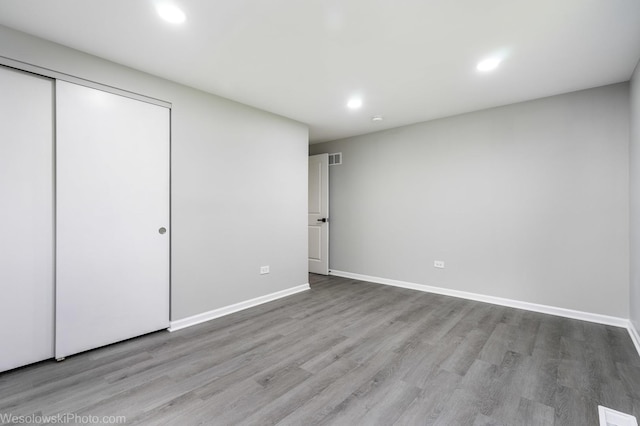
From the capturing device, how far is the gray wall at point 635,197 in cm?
253

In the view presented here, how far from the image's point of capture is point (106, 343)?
2559 millimetres

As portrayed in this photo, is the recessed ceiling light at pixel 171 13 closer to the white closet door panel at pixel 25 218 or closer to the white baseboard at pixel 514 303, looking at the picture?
the white closet door panel at pixel 25 218

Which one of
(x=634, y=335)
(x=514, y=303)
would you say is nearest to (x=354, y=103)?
(x=514, y=303)

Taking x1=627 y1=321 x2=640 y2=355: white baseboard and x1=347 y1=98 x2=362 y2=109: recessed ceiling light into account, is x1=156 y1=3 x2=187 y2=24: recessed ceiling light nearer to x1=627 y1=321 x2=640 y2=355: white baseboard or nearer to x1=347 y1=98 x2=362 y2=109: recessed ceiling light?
x1=347 y1=98 x2=362 y2=109: recessed ceiling light

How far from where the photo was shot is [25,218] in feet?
7.20

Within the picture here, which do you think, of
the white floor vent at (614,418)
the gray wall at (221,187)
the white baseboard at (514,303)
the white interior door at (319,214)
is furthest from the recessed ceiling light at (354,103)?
the white floor vent at (614,418)

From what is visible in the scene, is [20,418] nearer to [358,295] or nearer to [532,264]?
[358,295]

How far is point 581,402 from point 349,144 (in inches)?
173

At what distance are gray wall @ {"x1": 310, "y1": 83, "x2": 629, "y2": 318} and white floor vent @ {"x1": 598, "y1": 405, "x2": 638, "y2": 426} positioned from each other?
6.16 feet

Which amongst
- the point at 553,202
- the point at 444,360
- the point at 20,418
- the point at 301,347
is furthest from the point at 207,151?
the point at 553,202

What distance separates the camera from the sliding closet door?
2352mm

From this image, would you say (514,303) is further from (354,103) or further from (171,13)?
(171,13)

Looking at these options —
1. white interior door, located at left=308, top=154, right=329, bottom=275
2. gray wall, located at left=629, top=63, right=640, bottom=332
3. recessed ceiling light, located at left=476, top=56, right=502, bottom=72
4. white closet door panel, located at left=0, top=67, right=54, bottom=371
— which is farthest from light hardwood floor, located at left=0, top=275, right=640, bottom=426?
recessed ceiling light, located at left=476, top=56, right=502, bottom=72

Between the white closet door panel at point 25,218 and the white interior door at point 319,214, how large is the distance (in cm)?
386
